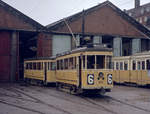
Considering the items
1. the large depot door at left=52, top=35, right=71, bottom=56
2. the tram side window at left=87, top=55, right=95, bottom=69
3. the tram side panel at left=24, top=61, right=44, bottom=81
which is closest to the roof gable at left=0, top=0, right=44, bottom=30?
the large depot door at left=52, top=35, right=71, bottom=56

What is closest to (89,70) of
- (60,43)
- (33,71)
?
(33,71)

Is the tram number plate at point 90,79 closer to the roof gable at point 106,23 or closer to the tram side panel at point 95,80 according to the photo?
the tram side panel at point 95,80

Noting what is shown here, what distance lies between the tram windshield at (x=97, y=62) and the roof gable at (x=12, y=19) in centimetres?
1749

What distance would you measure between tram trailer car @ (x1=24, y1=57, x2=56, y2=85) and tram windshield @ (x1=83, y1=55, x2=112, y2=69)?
7766mm

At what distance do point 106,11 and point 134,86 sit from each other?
14.9 meters

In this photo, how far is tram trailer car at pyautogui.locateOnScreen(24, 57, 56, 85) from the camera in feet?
75.5

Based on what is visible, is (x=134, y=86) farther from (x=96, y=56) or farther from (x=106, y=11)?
(x=106, y=11)

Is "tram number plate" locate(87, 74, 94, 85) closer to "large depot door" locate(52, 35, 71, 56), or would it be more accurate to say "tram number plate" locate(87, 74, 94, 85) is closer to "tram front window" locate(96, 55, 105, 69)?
"tram front window" locate(96, 55, 105, 69)

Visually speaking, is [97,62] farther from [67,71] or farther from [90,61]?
[67,71]

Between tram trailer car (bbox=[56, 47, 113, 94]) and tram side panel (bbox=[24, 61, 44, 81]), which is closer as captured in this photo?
tram trailer car (bbox=[56, 47, 113, 94])

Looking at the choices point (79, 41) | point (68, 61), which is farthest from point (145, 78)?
point (79, 41)

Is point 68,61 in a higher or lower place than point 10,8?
lower

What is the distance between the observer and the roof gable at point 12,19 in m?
30.3

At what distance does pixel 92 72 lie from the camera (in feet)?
49.9
